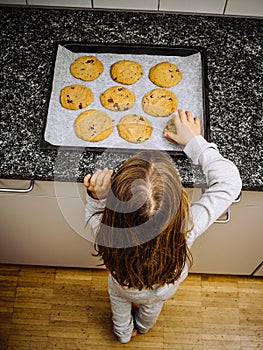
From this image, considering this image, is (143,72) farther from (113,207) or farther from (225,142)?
(113,207)

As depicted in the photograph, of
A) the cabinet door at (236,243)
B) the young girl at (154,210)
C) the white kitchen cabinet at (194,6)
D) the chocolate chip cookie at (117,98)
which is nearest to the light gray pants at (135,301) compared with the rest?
the young girl at (154,210)

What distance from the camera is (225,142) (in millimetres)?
1116

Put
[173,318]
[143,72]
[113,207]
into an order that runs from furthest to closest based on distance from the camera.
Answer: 1. [173,318]
2. [143,72]
3. [113,207]

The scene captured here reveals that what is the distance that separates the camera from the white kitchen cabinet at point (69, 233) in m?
1.18

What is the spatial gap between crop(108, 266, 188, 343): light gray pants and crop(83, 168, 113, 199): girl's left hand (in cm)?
23

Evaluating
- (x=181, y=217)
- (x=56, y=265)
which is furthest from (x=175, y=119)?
(x=56, y=265)

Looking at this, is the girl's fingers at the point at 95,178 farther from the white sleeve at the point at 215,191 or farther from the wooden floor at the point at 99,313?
the wooden floor at the point at 99,313

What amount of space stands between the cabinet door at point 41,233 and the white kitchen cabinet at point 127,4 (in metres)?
0.57

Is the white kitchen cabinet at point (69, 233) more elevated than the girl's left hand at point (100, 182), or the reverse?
the girl's left hand at point (100, 182)

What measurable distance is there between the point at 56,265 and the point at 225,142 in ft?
2.71

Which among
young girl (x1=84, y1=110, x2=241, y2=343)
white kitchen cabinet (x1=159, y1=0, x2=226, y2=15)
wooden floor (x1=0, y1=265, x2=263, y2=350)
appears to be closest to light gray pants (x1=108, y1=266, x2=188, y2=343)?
young girl (x1=84, y1=110, x2=241, y2=343)

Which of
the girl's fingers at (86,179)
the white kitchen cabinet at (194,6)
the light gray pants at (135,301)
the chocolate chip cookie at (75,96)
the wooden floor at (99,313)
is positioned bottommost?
the wooden floor at (99,313)

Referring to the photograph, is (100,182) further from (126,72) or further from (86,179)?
(126,72)

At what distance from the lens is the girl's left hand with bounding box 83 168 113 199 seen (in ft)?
3.22
